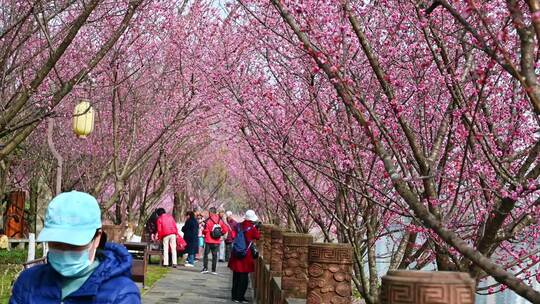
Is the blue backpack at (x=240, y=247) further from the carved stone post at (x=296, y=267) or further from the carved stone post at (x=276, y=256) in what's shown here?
the carved stone post at (x=296, y=267)

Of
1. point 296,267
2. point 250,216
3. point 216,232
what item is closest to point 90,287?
point 296,267

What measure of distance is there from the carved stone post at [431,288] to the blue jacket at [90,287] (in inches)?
40.4

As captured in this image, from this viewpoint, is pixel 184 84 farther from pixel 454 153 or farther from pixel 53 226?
pixel 53 226

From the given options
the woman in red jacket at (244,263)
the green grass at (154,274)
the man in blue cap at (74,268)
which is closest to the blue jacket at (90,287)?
the man in blue cap at (74,268)

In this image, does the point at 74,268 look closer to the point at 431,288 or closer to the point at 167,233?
the point at 431,288

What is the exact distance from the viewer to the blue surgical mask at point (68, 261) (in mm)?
3494

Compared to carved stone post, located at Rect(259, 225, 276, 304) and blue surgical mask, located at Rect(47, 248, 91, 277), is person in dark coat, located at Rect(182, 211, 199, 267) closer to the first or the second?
carved stone post, located at Rect(259, 225, 276, 304)

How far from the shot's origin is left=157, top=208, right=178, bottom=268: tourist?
24.4 metres

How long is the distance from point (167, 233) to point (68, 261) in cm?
2109

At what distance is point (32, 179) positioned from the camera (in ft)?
100.0

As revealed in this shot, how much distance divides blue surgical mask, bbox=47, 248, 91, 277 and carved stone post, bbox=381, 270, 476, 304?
1198 mm

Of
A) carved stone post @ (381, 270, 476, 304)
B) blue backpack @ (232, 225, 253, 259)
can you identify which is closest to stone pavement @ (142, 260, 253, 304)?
blue backpack @ (232, 225, 253, 259)

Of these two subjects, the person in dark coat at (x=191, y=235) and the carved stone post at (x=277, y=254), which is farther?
the person in dark coat at (x=191, y=235)

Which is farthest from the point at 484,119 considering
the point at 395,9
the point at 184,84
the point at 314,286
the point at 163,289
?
the point at 184,84
